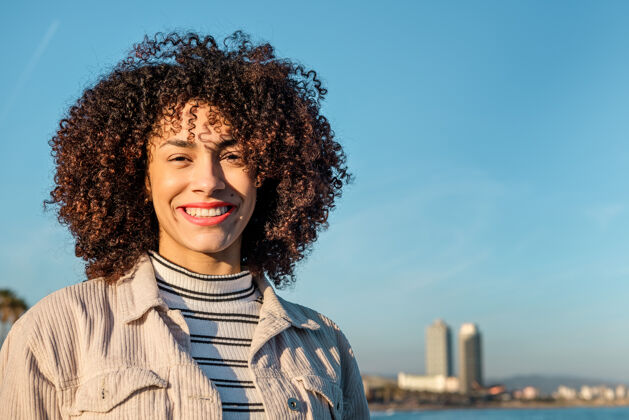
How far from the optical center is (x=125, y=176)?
3.20 meters

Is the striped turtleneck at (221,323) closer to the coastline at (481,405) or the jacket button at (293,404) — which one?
the jacket button at (293,404)

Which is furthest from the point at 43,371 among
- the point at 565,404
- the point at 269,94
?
the point at 565,404

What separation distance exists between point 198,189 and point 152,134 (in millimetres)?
359

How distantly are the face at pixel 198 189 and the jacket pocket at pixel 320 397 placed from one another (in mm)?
622

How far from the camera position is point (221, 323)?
9.89 ft

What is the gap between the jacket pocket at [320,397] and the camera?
2996mm

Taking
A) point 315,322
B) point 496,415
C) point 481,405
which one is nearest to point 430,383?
point 481,405

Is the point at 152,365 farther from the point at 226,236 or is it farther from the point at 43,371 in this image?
the point at 226,236

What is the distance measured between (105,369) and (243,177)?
0.94 meters

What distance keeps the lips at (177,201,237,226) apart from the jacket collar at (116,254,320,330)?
267 mm

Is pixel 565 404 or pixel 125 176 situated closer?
pixel 125 176

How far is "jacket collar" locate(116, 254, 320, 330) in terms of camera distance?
2.84 metres

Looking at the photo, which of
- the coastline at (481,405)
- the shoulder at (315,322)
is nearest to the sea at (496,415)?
the coastline at (481,405)

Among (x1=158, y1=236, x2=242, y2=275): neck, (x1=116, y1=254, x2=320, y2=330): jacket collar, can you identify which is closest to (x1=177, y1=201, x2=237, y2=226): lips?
Result: (x1=158, y1=236, x2=242, y2=275): neck
